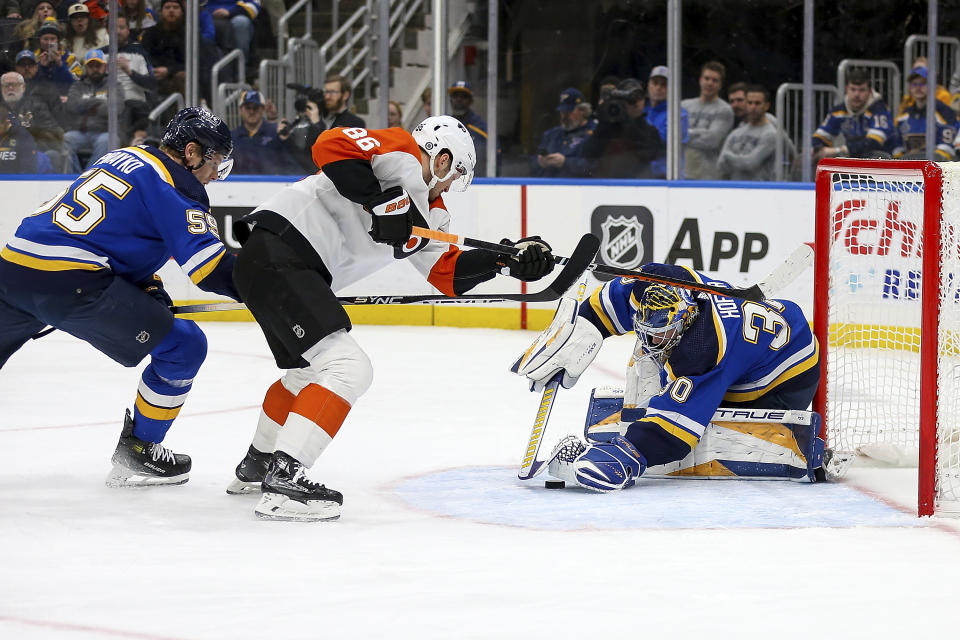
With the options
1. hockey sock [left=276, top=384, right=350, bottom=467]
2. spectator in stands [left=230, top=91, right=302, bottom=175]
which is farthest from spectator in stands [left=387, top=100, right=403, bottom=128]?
hockey sock [left=276, top=384, right=350, bottom=467]

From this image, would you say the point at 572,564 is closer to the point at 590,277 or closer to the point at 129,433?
the point at 129,433

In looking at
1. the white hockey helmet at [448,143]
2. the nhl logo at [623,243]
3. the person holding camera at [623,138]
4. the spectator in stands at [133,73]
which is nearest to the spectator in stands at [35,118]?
the spectator in stands at [133,73]

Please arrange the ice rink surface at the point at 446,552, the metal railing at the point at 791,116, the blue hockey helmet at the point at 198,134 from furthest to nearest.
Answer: the metal railing at the point at 791,116 → the blue hockey helmet at the point at 198,134 → the ice rink surface at the point at 446,552

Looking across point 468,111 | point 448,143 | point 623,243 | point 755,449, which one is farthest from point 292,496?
point 468,111

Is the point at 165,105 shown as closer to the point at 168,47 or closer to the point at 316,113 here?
the point at 168,47

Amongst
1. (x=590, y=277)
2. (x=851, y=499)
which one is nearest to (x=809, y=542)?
(x=851, y=499)

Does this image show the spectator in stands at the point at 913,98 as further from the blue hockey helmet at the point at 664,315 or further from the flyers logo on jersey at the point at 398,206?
the flyers logo on jersey at the point at 398,206

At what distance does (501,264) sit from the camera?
3.39 m

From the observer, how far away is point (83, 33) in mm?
7527

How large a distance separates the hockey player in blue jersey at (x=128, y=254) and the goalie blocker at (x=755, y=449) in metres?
1.21

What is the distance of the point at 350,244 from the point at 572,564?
1.00 meters

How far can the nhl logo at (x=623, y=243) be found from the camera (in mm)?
7082

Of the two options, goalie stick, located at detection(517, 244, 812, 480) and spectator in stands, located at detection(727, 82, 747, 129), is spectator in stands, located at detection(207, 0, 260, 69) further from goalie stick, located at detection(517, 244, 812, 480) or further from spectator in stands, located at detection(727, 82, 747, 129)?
goalie stick, located at detection(517, 244, 812, 480)

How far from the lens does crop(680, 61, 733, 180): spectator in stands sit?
285 inches
